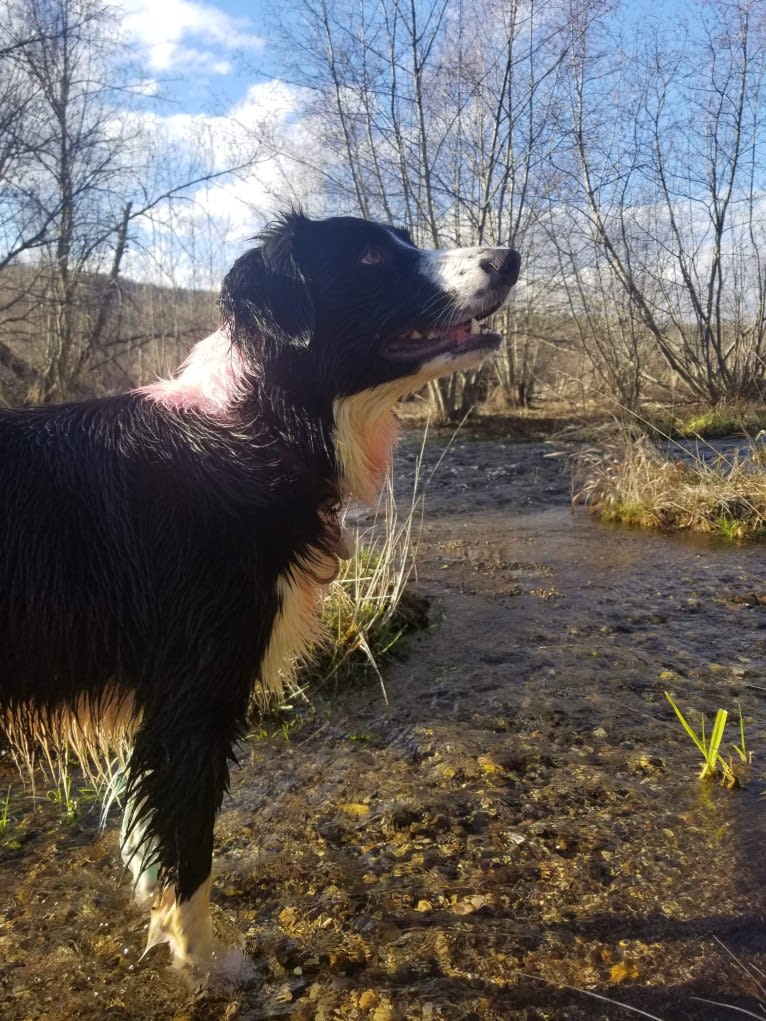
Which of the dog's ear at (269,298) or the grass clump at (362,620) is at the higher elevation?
the dog's ear at (269,298)

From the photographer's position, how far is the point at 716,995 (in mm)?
1731

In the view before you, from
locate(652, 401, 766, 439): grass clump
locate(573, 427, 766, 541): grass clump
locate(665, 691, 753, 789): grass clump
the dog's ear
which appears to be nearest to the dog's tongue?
the dog's ear

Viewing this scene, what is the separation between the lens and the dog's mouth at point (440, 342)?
2.08 metres

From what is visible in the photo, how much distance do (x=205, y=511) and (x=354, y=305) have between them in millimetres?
732

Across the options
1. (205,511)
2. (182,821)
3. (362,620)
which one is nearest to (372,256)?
(205,511)

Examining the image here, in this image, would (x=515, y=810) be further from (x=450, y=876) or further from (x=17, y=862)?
(x=17, y=862)

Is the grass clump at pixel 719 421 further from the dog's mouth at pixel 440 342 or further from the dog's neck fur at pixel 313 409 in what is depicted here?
the dog's neck fur at pixel 313 409

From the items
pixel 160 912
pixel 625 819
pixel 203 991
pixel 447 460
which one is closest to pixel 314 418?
pixel 160 912

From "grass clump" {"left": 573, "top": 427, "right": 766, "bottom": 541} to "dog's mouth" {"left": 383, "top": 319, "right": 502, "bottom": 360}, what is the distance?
15.2ft

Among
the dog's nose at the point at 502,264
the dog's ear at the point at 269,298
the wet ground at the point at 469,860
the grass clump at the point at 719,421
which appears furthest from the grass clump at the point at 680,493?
the dog's ear at the point at 269,298

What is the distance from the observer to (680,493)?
6332 mm

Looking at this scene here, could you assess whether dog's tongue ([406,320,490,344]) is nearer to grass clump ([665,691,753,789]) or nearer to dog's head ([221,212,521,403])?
dog's head ([221,212,521,403])

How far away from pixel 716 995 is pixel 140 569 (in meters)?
1.75

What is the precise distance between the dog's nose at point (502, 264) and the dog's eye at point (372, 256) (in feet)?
0.97
